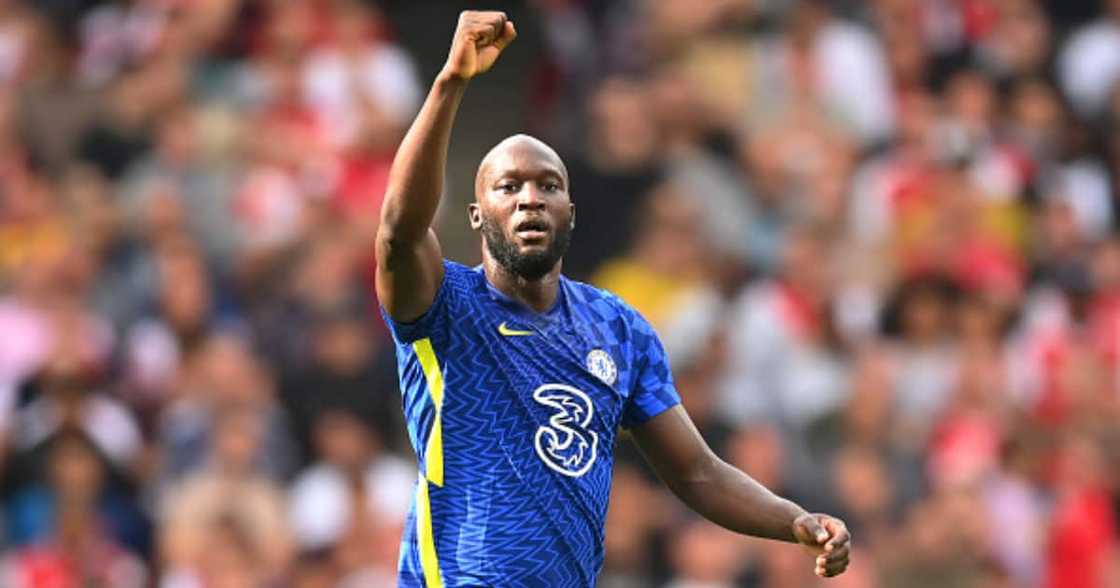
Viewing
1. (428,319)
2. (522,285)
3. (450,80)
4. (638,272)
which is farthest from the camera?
(638,272)

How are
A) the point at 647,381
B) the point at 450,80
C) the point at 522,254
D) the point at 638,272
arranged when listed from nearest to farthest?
the point at 450,80 < the point at 522,254 < the point at 647,381 < the point at 638,272

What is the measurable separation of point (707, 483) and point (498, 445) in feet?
2.93

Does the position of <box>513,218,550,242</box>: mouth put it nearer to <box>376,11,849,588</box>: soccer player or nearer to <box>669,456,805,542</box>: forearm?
<box>376,11,849,588</box>: soccer player

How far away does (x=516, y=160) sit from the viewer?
20.4 feet

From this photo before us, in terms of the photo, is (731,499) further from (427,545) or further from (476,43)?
(476,43)

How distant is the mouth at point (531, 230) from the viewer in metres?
6.18

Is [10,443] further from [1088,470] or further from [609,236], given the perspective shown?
[1088,470]

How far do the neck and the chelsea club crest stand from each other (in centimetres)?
21

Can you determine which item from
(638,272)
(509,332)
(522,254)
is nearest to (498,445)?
(509,332)

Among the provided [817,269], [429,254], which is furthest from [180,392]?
[429,254]

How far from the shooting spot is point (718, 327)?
41.8 feet

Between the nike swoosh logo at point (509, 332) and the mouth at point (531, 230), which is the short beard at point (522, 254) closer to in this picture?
the mouth at point (531, 230)

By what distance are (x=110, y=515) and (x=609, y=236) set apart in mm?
3501

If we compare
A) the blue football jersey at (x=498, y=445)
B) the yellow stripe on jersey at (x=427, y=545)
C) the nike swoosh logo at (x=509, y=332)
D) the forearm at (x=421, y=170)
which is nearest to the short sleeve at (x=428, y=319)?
the blue football jersey at (x=498, y=445)
